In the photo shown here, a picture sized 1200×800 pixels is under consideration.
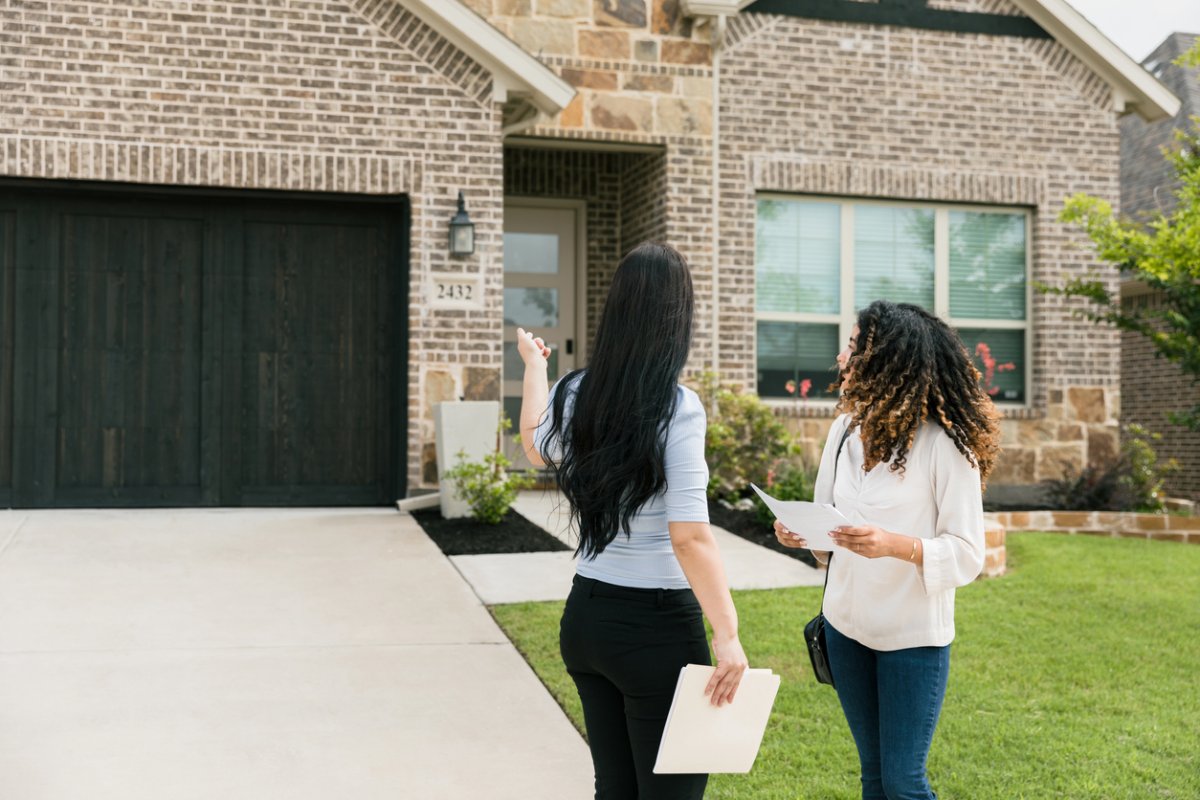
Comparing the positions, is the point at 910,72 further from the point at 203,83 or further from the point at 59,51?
the point at 59,51

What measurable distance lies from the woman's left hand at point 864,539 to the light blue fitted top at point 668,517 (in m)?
0.37

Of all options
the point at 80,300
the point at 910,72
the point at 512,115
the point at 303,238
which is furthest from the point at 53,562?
the point at 910,72

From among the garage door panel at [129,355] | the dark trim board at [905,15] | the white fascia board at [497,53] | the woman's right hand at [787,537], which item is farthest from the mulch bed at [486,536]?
the dark trim board at [905,15]

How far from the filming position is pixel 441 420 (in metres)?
9.57

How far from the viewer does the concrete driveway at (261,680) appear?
14.2 ft

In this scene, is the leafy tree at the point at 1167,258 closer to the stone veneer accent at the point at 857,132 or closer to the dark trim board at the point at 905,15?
the stone veneer accent at the point at 857,132

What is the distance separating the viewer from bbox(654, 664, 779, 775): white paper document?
8.63ft

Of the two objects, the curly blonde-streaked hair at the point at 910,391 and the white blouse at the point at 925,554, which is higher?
the curly blonde-streaked hair at the point at 910,391

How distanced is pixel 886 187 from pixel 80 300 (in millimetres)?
7541

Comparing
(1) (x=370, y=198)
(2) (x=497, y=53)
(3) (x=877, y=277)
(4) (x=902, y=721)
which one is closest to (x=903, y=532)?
(4) (x=902, y=721)

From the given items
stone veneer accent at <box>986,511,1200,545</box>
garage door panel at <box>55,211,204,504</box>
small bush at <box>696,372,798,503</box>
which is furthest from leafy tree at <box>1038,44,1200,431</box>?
garage door panel at <box>55,211,204,504</box>

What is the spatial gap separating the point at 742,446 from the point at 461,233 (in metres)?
3.09

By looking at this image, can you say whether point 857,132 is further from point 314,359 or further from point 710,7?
point 314,359

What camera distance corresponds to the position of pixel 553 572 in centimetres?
Result: 770
